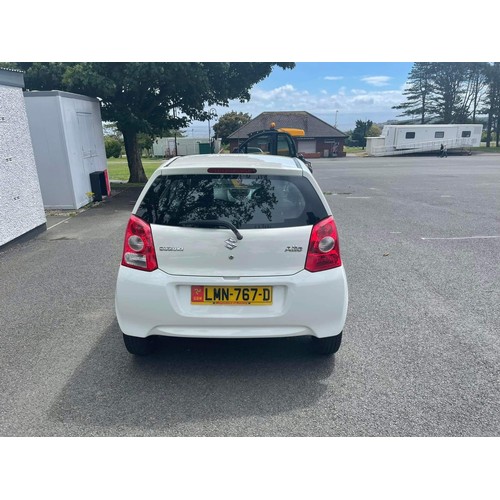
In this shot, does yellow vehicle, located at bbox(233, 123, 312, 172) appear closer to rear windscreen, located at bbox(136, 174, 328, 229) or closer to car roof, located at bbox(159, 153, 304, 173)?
car roof, located at bbox(159, 153, 304, 173)

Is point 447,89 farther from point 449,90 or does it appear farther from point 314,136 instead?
point 314,136

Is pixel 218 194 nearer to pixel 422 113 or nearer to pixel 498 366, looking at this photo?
pixel 498 366

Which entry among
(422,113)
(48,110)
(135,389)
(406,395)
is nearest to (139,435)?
(135,389)

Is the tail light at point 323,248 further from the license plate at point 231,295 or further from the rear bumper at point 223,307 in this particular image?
the license plate at point 231,295

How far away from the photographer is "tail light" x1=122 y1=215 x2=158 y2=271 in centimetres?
271

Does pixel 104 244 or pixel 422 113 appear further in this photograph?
pixel 422 113

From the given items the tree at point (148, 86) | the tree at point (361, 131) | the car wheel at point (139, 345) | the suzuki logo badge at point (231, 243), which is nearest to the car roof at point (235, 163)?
the suzuki logo badge at point (231, 243)

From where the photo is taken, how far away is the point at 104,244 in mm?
6785

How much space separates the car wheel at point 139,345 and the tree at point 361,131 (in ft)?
215

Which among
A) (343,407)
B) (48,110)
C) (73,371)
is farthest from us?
(48,110)

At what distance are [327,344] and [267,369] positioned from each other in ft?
1.67

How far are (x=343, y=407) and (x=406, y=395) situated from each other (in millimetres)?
474

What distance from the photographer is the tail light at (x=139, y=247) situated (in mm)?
2713

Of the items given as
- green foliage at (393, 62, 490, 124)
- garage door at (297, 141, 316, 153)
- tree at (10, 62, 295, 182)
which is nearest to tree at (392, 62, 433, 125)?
green foliage at (393, 62, 490, 124)
